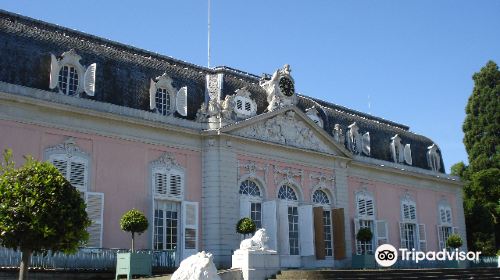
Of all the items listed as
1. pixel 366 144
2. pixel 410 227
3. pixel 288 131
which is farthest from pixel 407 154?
pixel 288 131

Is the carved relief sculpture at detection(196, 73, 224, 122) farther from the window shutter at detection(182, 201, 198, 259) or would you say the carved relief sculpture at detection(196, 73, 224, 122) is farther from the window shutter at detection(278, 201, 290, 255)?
the window shutter at detection(278, 201, 290, 255)

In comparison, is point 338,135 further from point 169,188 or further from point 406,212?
point 169,188

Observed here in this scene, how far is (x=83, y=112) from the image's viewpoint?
20047 mm

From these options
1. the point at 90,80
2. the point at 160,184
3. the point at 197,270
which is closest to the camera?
the point at 197,270

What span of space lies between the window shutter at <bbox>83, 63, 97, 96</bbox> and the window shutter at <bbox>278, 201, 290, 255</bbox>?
28.7 ft

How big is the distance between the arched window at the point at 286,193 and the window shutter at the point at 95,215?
8069 millimetres

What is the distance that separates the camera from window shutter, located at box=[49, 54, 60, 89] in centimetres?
1972

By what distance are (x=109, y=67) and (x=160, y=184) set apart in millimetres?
4460

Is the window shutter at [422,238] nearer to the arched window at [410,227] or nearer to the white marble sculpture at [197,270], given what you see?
the arched window at [410,227]

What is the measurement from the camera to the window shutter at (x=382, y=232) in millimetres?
30112

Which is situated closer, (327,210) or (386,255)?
(327,210)

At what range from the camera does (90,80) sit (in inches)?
820

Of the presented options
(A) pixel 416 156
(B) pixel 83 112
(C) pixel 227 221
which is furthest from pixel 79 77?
(A) pixel 416 156

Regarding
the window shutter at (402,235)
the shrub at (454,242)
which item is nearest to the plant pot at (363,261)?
the window shutter at (402,235)
